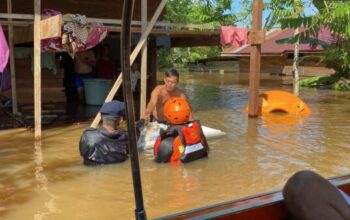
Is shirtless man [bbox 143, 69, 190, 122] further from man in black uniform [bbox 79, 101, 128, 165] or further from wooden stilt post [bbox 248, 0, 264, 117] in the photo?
wooden stilt post [bbox 248, 0, 264, 117]

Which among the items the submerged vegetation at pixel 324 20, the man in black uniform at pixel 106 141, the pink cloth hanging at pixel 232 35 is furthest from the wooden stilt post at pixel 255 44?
the man in black uniform at pixel 106 141

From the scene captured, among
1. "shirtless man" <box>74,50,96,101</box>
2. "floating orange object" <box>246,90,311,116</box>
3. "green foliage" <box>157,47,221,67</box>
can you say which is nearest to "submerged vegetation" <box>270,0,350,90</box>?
"floating orange object" <box>246,90,311,116</box>

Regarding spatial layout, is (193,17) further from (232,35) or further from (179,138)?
(179,138)

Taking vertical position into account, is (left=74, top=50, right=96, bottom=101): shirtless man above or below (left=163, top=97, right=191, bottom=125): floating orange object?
above

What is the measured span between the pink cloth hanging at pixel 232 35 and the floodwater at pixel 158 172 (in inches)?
73.6

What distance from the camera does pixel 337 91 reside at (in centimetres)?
1955

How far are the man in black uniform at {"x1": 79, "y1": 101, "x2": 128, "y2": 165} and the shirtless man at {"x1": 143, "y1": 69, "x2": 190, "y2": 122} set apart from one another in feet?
3.48

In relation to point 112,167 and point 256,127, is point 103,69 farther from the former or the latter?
point 112,167

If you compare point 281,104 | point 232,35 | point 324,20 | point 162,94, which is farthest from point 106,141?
point 324,20

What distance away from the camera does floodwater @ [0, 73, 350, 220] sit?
5.10 metres

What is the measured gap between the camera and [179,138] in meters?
6.68

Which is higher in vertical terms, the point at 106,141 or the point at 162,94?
the point at 162,94

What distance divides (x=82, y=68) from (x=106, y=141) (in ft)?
22.6

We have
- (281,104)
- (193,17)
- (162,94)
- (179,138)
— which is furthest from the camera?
(193,17)
